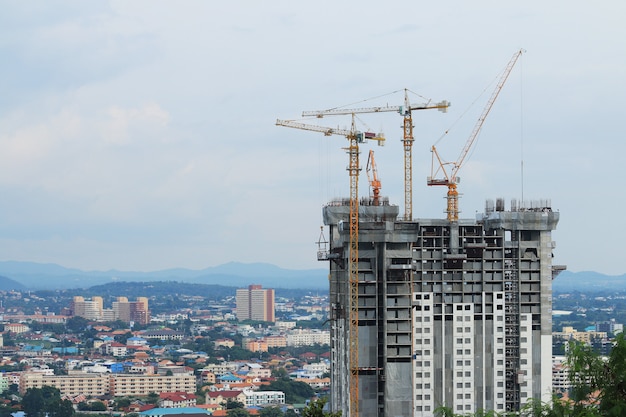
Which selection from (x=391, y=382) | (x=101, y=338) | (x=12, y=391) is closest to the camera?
(x=391, y=382)

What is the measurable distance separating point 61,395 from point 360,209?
75519mm

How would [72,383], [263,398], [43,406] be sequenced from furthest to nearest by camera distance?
1. [72,383]
2. [263,398]
3. [43,406]

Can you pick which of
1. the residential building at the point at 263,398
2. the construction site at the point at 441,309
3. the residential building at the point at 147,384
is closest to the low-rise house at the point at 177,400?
the residential building at the point at 263,398

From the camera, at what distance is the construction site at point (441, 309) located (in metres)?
47.4

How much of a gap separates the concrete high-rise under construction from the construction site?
39mm

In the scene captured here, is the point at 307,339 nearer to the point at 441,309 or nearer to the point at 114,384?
the point at 114,384

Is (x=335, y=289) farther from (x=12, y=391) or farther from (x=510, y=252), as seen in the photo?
(x=12, y=391)

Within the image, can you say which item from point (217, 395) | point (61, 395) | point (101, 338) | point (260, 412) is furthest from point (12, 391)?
point (101, 338)

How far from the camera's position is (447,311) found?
48750mm

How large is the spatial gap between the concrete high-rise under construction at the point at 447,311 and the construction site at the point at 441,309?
0.04 m

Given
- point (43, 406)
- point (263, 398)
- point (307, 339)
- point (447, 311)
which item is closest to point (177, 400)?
point (263, 398)

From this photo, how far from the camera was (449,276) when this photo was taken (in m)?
49.0

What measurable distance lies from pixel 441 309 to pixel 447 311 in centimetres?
26

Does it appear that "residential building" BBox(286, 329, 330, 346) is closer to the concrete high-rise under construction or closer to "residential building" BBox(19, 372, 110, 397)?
"residential building" BBox(19, 372, 110, 397)
